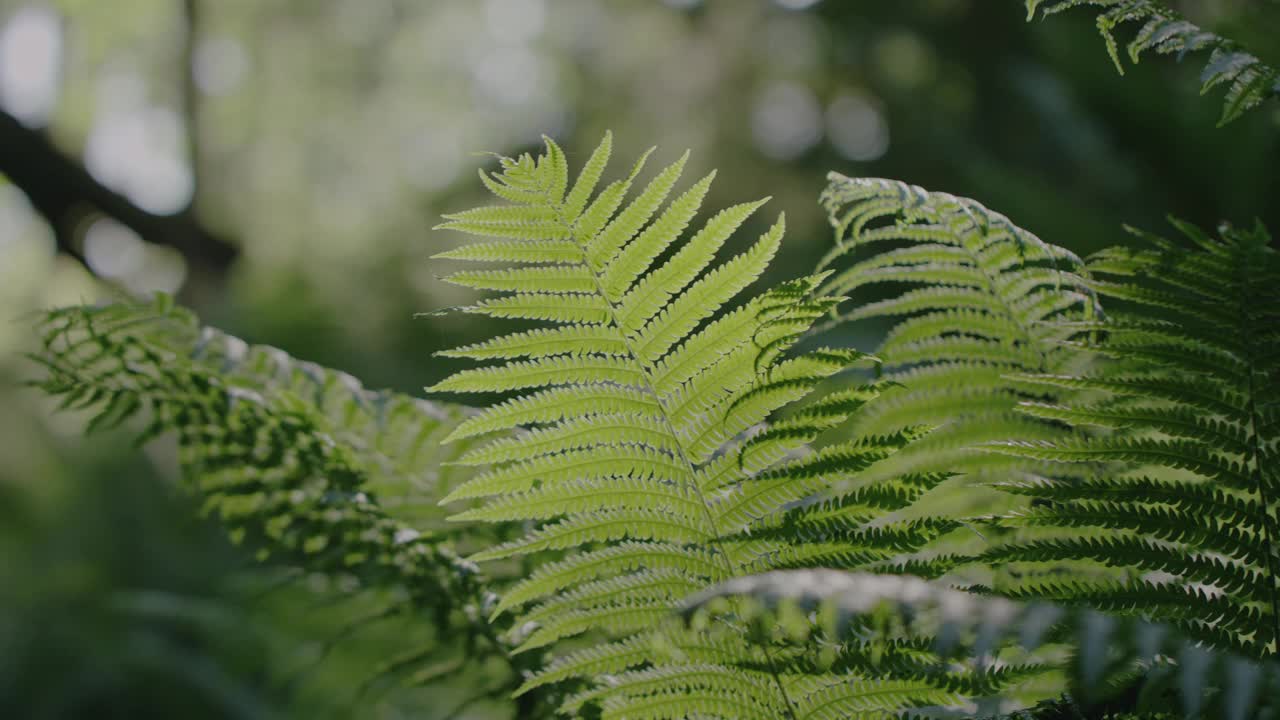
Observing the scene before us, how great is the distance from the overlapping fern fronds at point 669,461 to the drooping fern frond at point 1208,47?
0.29m

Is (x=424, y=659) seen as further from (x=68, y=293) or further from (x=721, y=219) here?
(x=68, y=293)

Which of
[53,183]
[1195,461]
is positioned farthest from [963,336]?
[53,183]

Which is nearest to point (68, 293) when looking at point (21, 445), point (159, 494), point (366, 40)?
point (159, 494)

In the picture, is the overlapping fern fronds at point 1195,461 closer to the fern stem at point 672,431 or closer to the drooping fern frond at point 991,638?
the drooping fern frond at point 991,638

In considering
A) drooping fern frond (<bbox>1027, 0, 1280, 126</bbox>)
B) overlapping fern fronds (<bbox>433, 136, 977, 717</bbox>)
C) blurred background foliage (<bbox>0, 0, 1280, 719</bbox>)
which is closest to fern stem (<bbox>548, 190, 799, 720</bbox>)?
overlapping fern fronds (<bbox>433, 136, 977, 717</bbox>)

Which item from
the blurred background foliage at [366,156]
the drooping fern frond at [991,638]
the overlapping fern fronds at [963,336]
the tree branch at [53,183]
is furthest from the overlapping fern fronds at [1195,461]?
the tree branch at [53,183]

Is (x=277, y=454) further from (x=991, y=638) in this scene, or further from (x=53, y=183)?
(x=53, y=183)

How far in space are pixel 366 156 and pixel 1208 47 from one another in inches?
298

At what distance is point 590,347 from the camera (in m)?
0.62

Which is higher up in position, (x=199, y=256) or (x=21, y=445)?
(x=21, y=445)

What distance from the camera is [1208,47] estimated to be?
0.60 metres

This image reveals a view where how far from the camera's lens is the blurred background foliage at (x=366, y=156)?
3350 mm

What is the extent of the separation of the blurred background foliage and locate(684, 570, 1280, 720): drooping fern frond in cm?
180

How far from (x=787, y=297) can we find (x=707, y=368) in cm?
9
